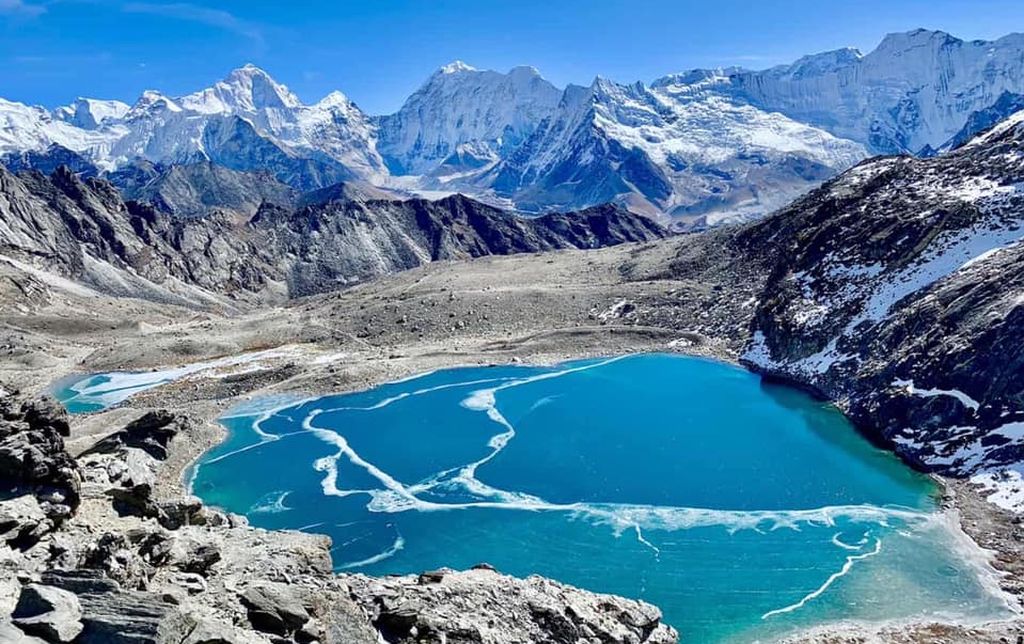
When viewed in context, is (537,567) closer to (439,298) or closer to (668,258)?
(439,298)

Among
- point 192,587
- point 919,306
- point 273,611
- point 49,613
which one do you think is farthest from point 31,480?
point 919,306

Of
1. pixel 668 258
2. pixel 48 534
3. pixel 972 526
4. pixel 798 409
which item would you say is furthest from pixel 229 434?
pixel 668 258

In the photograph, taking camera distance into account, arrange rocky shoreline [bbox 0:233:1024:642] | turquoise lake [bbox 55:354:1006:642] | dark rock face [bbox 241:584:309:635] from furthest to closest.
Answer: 1. rocky shoreline [bbox 0:233:1024:642]
2. turquoise lake [bbox 55:354:1006:642]
3. dark rock face [bbox 241:584:309:635]

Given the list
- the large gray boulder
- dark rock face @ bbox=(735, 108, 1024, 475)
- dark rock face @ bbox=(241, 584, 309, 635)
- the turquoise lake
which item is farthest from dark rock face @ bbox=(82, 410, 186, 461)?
dark rock face @ bbox=(735, 108, 1024, 475)

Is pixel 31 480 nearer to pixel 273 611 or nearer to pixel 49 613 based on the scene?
pixel 273 611

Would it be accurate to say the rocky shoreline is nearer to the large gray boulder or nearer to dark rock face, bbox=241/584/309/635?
dark rock face, bbox=241/584/309/635

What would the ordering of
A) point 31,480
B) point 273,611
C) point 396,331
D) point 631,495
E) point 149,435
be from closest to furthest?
point 273,611
point 31,480
point 631,495
point 149,435
point 396,331
